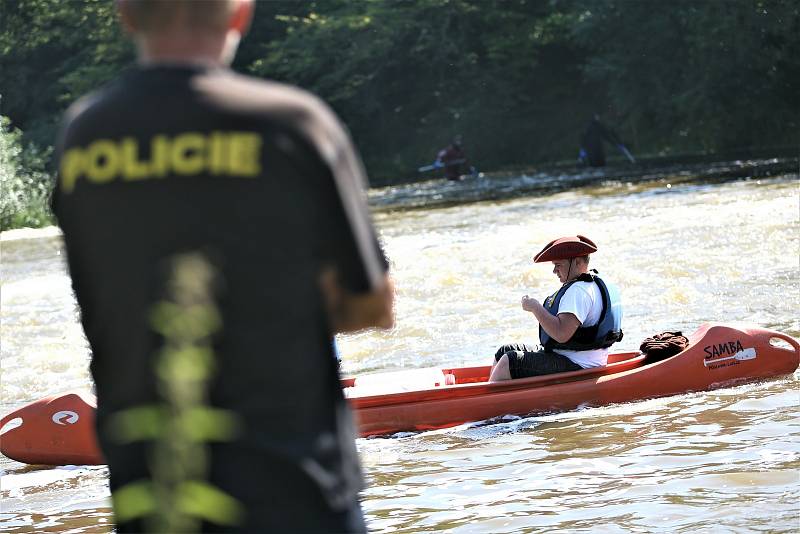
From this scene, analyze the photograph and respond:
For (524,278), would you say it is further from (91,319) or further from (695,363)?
(91,319)

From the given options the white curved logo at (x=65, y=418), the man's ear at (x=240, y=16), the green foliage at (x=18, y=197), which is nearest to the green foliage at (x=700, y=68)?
the green foliage at (x=18, y=197)

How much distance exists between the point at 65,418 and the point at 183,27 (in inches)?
243

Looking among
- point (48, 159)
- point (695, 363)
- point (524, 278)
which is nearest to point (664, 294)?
point (524, 278)

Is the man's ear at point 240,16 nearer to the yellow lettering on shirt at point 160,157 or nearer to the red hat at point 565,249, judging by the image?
the yellow lettering on shirt at point 160,157

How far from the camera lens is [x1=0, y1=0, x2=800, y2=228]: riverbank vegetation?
31.5 m

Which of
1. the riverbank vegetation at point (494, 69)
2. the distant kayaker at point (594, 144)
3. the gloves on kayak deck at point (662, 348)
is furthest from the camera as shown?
the riverbank vegetation at point (494, 69)

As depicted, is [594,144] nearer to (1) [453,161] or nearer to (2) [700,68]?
(1) [453,161]

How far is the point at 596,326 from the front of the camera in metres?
7.57

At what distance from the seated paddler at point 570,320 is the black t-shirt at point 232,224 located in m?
5.24

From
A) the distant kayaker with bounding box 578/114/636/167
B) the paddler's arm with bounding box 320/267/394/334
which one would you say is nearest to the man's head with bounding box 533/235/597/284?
the paddler's arm with bounding box 320/267/394/334

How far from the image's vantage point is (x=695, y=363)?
8148 mm

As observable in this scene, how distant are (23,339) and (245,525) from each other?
11696mm

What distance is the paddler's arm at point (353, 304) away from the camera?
195 cm

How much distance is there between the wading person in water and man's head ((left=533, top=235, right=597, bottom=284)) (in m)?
5.32
